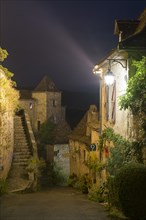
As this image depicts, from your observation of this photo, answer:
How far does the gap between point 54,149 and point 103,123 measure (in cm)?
2324

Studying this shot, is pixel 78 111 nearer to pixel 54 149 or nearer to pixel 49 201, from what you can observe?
pixel 54 149

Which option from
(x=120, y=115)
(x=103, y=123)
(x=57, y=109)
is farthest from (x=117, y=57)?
(x=57, y=109)

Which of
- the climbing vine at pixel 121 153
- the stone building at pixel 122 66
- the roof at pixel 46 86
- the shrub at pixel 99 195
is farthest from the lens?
the roof at pixel 46 86

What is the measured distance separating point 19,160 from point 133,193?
47.1ft

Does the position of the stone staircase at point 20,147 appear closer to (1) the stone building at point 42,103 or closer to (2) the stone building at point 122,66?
(2) the stone building at point 122,66

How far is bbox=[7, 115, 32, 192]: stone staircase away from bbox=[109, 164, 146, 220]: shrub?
9.19 meters

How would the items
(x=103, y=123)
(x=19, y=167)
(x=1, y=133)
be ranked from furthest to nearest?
(x=19, y=167) → (x=103, y=123) → (x=1, y=133)

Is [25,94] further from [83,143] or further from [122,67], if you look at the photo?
[122,67]

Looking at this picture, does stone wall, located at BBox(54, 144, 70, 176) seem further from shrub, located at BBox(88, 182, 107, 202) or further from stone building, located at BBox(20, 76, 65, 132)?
stone building, located at BBox(20, 76, 65, 132)

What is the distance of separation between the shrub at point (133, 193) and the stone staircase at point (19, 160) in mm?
9185

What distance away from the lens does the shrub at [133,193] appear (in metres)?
10.1

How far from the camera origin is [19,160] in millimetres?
23578

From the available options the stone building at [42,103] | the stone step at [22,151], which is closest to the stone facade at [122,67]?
the stone step at [22,151]

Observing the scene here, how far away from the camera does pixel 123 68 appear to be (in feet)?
49.0
